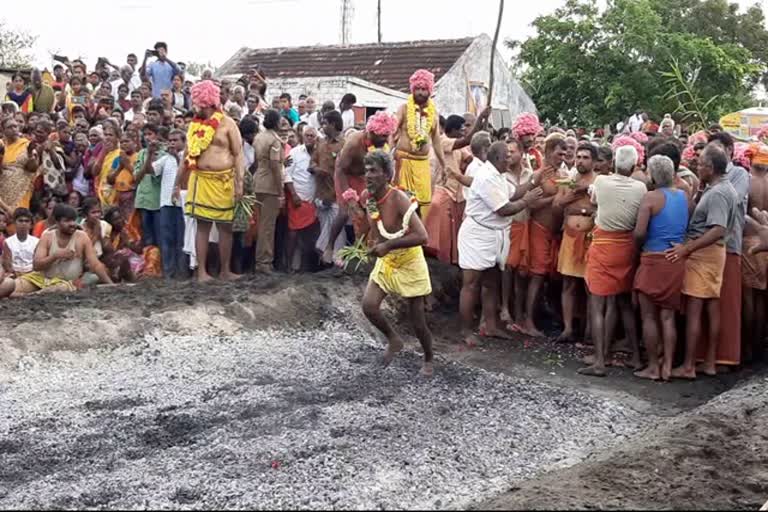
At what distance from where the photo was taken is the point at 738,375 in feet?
29.5

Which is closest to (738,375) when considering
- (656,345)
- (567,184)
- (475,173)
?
(656,345)

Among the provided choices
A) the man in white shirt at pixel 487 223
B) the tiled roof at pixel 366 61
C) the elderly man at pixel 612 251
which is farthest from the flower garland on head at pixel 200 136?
the tiled roof at pixel 366 61

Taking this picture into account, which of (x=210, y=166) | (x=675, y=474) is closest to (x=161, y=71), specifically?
(x=210, y=166)

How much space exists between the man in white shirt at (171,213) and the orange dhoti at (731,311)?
20.0 ft

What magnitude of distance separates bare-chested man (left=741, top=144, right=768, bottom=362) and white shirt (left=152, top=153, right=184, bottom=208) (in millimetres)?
6322

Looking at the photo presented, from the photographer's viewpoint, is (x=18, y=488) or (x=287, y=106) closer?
(x=18, y=488)

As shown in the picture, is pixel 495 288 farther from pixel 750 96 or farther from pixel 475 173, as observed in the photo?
pixel 750 96

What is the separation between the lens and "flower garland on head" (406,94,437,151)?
10.1 m

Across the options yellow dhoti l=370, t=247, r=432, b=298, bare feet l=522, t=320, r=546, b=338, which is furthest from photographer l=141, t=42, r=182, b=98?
yellow dhoti l=370, t=247, r=432, b=298

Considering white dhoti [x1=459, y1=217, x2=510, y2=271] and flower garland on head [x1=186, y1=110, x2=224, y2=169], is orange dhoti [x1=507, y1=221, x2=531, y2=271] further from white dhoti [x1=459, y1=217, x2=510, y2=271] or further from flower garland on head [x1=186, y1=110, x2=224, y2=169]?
flower garland on head [x1=186, y1=110, x2=224, y2=169]

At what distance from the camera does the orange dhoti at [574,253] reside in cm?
956

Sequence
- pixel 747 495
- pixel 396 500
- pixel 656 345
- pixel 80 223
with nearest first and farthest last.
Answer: pixel 396 500
pixel 747 495
pixel 656 345
pixel 80 223

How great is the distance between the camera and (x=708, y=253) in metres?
8.73

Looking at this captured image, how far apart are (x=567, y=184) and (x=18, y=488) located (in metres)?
5.95
